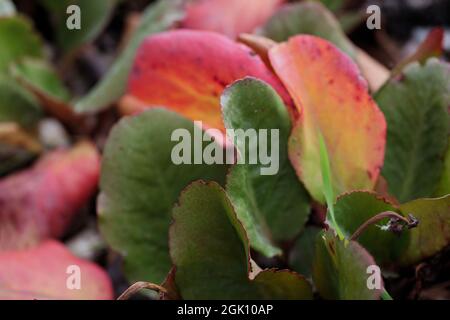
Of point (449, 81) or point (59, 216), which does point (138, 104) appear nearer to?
point (59, 216)

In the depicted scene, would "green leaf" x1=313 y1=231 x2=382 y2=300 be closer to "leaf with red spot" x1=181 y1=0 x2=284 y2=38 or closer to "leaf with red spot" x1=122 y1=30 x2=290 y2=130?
"leaf with red spot" x1=122 y1=30 x2=290 y2=130

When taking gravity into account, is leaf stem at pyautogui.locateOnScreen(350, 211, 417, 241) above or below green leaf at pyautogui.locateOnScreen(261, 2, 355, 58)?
below

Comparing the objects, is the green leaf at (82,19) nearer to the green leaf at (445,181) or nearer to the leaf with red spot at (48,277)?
the leaf with red spot at (48,277)
